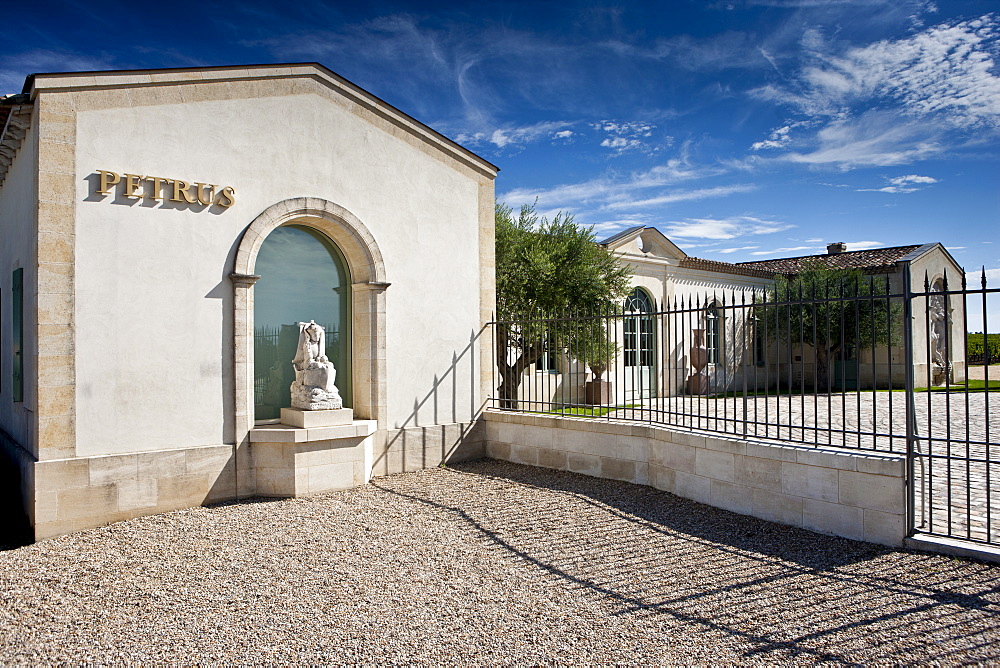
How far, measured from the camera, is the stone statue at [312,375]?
307 inches

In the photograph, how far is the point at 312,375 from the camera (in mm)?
7836

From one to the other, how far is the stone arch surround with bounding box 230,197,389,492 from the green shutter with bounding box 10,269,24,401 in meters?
2.25

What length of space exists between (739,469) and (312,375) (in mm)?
4980

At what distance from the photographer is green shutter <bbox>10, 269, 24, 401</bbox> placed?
23.5 feet

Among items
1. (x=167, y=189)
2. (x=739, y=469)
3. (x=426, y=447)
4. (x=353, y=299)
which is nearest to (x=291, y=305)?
(x=353, y=299)

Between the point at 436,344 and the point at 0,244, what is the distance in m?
6.01

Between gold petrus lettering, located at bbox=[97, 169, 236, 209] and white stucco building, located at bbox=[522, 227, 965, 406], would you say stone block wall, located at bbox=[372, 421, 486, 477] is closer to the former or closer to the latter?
gold petrus lettering, located at bbox=[97, 169, 236, 209]

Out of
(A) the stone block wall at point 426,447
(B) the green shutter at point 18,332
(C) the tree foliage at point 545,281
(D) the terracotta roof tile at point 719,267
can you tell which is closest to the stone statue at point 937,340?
(D) the terracotta roof tile at point 719,267

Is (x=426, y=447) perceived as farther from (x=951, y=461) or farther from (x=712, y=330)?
(x=951, y=461)

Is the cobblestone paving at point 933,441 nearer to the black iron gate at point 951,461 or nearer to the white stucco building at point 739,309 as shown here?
the black iron gate at point 951,461

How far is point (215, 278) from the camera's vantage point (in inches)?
292

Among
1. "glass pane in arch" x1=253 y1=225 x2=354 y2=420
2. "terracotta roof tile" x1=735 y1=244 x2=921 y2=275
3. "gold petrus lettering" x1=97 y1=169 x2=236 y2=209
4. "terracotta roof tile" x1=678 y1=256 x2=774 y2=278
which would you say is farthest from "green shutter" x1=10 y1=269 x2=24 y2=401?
"terracotta roof tile" x1=735 y1=244 x2=921 y2=275

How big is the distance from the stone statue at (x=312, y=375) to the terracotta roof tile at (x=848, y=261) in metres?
18.2

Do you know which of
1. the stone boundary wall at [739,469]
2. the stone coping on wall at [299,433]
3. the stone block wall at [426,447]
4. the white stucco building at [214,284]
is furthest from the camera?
the stone block wall at [426,447]
